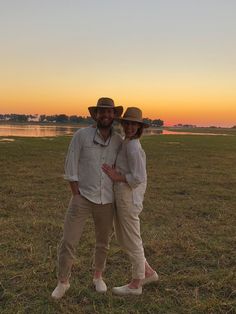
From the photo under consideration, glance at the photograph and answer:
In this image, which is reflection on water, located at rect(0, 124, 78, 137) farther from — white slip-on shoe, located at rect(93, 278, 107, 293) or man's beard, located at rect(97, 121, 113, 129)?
man's beard, located at rect(97, 121, 113, 129)

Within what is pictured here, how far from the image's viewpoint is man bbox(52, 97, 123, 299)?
425 centimetres

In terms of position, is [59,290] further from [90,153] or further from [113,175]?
[90,153]

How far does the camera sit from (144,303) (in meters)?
4.48

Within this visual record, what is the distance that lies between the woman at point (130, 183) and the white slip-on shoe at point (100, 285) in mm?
412

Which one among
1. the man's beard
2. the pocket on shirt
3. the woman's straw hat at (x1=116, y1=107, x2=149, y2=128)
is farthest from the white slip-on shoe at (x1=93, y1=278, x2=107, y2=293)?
the woman's straw hat at (x1=116, y1=107, x2=149, y2=128)

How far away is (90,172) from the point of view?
4.31m

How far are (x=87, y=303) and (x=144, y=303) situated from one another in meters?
0.65

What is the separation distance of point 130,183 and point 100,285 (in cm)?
142

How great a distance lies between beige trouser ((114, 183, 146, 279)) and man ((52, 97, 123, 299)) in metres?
0.12

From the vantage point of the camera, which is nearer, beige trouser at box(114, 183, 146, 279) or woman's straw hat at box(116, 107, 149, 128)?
woman's straw hat at box(116, 107, 149, 128)

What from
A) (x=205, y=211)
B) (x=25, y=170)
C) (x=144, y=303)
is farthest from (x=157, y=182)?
(x=144, y=303)

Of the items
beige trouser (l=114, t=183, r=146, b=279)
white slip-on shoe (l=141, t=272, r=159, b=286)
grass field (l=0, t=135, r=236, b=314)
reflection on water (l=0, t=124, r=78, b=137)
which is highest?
beige trouser (l=114, t=183, r=146, b=279)

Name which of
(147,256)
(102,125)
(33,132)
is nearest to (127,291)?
(147,256)

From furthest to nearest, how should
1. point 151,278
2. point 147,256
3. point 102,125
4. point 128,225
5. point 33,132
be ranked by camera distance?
point 33,132
point 147,256
point 151,278
point 128,225
point 102,125
